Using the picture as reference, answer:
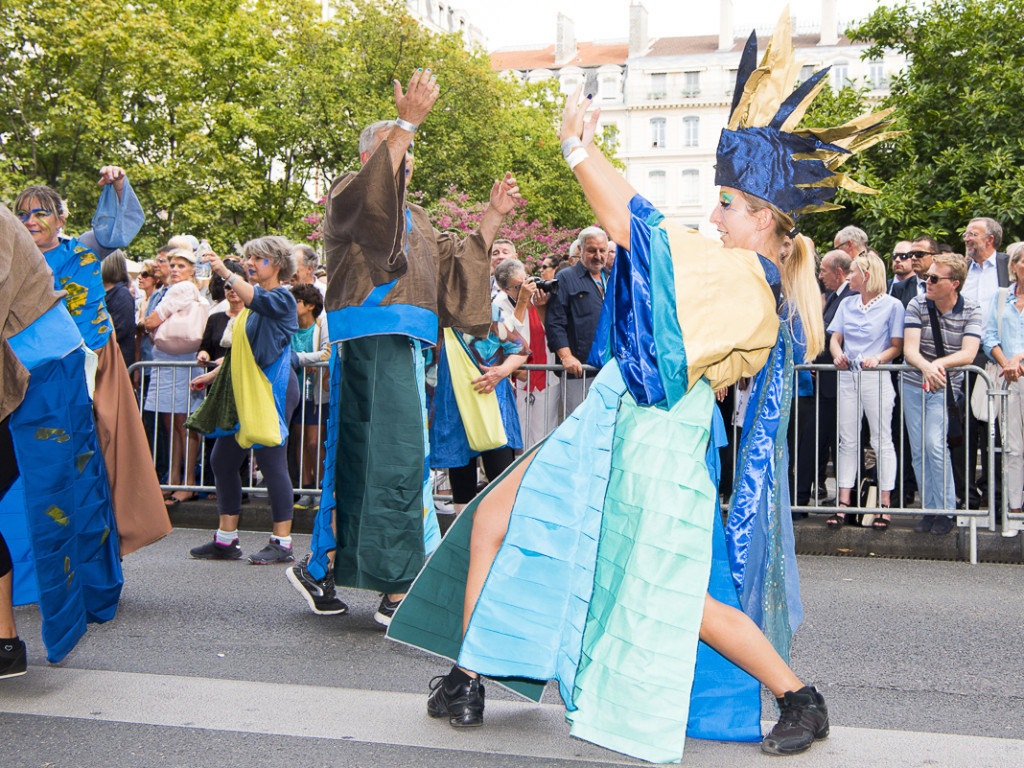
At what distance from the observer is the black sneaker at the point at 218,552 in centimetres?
625

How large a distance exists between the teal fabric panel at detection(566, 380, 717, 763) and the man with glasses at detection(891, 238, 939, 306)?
5.30 metres

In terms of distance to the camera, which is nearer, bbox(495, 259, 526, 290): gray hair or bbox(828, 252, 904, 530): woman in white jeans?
bbox(828, 252, 904, 530): woman in white jeans

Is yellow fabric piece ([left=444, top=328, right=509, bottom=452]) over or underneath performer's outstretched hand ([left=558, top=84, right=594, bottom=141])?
underneath

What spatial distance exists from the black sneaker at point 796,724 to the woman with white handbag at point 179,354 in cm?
558

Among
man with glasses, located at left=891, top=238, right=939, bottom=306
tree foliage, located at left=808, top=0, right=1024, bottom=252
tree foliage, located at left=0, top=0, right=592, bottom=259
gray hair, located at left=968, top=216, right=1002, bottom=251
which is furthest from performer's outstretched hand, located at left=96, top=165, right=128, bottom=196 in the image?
tree foliage, located at left=0, top=0, right=592, bottom=259

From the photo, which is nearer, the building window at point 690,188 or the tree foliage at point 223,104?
the tree foliage at point 223,104

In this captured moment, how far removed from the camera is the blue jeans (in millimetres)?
6758

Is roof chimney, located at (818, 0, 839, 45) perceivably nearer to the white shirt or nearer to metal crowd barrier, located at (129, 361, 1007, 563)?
the white shirt

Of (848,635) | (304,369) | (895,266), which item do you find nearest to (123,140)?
(304,369)

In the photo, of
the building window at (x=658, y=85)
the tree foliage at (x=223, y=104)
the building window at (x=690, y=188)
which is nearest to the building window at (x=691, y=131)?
the building window at (x=690, y=188)

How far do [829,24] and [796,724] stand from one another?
61157 millimetres

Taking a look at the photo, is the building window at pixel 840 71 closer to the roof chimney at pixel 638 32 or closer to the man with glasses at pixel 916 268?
the roof chimney at pixel 638 32

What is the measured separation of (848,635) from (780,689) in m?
1.69

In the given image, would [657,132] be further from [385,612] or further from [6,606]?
[6,606]
